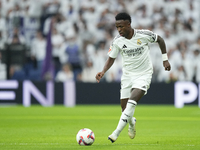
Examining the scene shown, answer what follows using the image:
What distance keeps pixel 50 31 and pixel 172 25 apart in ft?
20.2

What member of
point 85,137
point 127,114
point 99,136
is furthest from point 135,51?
point 99,136

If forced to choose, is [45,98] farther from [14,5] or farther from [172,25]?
[172,25]

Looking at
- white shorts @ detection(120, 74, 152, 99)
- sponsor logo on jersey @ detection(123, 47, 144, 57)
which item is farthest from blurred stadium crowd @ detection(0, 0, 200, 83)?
sponsor logo on jersey @ detection(123, 47, 144, 57)

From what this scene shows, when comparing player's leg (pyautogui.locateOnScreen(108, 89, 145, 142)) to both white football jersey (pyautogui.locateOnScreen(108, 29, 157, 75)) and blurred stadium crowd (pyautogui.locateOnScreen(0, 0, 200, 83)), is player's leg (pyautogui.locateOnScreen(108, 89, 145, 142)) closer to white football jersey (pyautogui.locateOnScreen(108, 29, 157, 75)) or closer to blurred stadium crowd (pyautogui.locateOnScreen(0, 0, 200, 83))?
white football jersey (pyautogui.locateOnScreen(108, 29, 157, 75))

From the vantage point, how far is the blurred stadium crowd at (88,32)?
57.4 feet

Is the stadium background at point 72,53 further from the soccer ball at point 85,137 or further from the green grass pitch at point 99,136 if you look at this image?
the soccer ball at point 85,137

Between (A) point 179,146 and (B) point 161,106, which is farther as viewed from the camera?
(B) point 161,106

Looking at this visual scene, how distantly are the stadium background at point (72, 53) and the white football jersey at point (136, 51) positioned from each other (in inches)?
392

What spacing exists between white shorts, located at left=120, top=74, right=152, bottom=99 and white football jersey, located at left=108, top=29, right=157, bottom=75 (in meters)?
0.10

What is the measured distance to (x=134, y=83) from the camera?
7.11m

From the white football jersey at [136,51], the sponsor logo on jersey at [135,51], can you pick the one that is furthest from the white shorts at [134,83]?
the sponsor logo on jersey at [135,51]

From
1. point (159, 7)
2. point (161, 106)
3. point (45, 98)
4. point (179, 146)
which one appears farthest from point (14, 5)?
point (179, 146)

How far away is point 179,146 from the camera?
660 centimetres

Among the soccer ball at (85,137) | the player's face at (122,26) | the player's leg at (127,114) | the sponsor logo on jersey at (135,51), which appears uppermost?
the player's face at (122,26)
